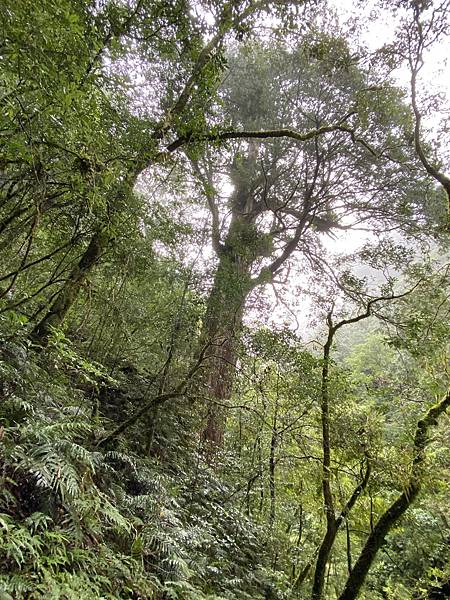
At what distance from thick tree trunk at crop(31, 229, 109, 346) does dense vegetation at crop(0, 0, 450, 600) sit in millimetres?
27

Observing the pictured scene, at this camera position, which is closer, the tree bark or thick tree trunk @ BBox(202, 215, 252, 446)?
the tree bark

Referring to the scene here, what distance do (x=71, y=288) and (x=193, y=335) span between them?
2.07 m

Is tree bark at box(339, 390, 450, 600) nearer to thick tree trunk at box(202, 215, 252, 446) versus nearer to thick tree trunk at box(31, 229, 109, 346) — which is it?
thick tree trunk at box(202, 215, 252, 446)

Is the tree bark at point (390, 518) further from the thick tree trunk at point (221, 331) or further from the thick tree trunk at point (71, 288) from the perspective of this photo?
the thick tree trunk at point (71, 288)

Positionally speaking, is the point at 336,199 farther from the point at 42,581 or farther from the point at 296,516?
the point at 42,581

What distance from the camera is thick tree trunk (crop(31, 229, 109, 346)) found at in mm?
4395

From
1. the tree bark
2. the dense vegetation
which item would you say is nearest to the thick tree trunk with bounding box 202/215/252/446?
the dense vegetation

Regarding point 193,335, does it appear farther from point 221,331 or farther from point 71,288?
point 71,288

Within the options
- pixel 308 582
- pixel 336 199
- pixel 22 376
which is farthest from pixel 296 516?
pixel 336 199

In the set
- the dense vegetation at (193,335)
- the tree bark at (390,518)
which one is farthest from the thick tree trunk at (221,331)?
the tree bark at (390,518)

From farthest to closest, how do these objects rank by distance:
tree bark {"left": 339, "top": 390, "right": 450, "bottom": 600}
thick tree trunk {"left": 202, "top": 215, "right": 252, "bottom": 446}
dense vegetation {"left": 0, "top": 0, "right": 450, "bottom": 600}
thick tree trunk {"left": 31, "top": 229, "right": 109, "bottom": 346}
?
thick tree trunk {"left": 202, "top": 215, "right": 252, "bottom": 446} < tree bark {"left": 339, "top": 390, "right": 450, "bottom": 600} < thick tree trunk {"left": 31, "top": 229, "right": 109, "bottom": 346} < dense vegetation {"left": 0, "top": 0, "right": 450, "bottom": 600}

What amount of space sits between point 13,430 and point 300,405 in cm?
388

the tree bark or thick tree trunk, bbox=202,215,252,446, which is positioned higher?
thick tree trunk, bbox=202,215,252,446

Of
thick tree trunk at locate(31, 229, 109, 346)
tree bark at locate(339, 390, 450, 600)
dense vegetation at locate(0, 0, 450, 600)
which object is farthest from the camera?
tree bark at locate(339, 390, 450, 600)
